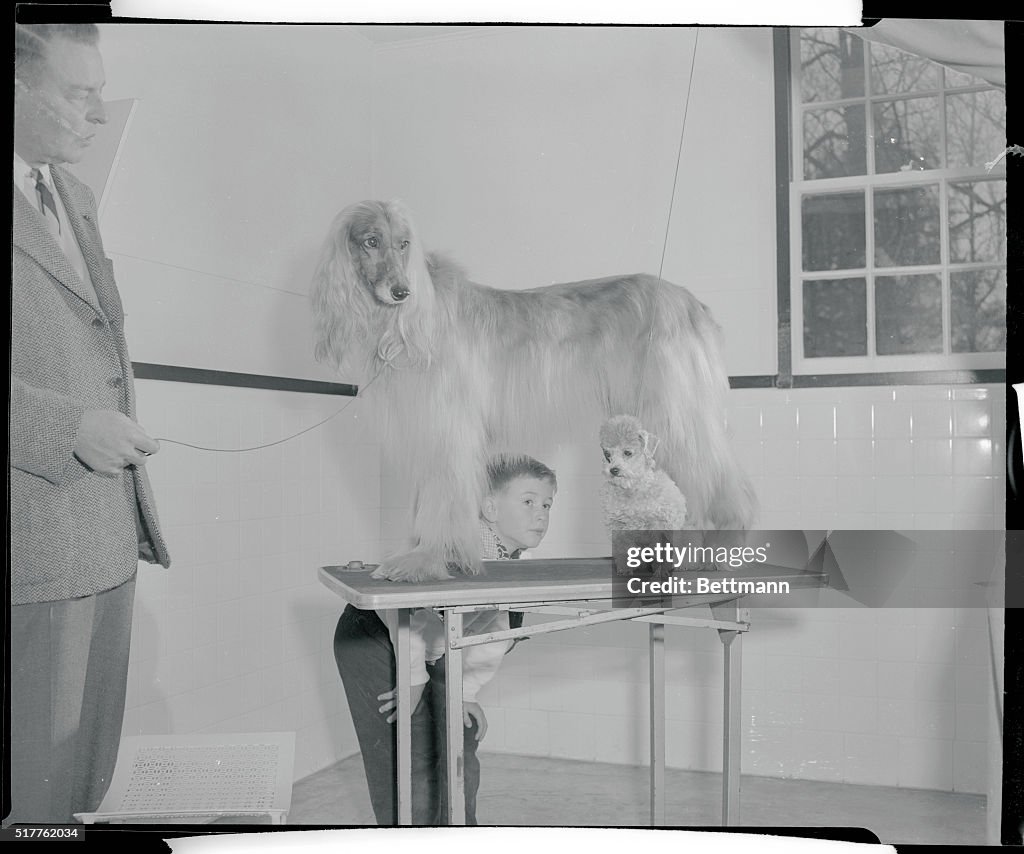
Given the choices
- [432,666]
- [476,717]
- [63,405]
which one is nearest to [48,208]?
[63,405]

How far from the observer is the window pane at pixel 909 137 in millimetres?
1735

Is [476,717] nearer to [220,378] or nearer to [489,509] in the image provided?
[489,509]

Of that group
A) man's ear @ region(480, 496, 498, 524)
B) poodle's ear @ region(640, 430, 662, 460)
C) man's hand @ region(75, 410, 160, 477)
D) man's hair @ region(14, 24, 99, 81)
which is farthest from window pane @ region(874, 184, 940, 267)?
man's hair @ region(14, 24, 99, 81)

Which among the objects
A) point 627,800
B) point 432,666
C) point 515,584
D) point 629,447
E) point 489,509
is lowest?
point 627,800

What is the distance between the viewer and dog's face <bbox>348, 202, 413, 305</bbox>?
5.73 ft

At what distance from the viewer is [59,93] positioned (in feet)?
5.86

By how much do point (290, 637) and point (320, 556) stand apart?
0.16 metres

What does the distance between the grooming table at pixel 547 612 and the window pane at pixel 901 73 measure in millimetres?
866

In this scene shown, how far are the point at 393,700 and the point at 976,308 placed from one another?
4.01ft

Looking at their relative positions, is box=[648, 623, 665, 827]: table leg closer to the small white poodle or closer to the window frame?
the small white poodle

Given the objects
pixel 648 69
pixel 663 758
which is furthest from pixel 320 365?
pixel 663 758

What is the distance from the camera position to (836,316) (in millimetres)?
1746

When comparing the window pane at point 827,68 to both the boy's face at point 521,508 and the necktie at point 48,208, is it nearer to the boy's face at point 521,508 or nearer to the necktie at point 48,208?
the boy's face at point 521,508

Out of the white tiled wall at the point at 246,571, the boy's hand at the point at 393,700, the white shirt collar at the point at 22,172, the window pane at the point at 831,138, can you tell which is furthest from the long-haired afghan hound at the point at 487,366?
the white shirt collar at the point at 22,172
